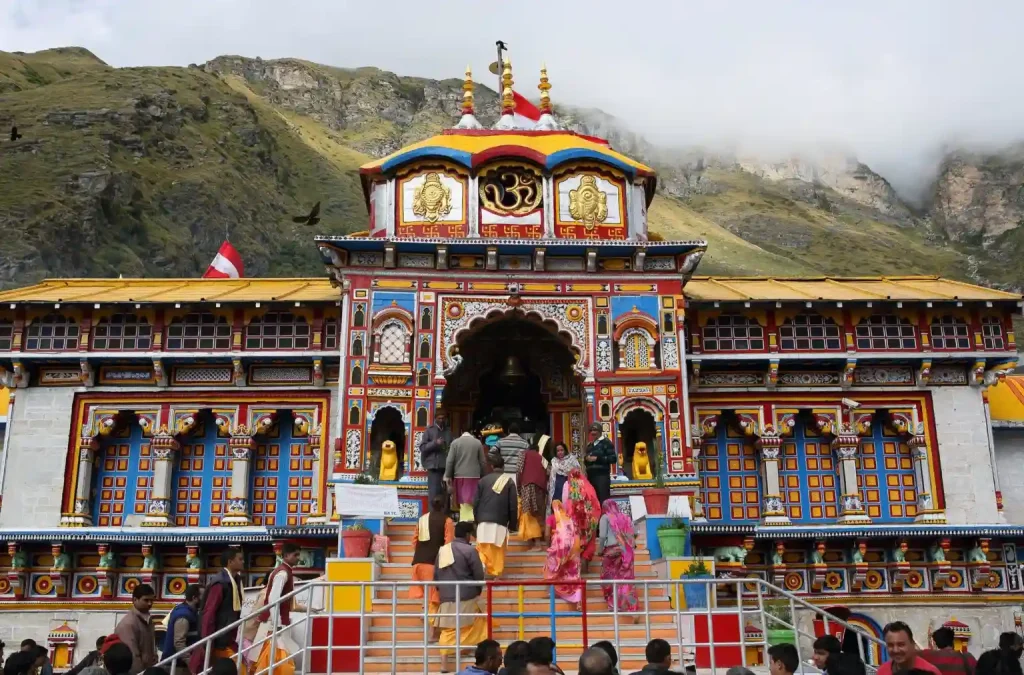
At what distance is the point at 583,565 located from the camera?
16812 millimetres

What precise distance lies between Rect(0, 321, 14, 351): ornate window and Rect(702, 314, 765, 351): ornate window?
15904 millimetres

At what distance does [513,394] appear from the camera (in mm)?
24484

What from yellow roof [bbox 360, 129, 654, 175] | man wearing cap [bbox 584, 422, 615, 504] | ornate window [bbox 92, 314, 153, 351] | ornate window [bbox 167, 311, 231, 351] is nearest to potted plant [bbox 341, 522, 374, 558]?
man wearing cap [bbox 584, 422, 615, 504]

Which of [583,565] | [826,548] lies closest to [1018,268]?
[826,548]

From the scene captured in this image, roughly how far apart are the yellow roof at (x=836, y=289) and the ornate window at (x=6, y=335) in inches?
612

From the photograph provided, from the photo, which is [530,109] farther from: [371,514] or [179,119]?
[179,119]

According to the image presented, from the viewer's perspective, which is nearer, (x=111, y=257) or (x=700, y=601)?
(x=700, y=601)

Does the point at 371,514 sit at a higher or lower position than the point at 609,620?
higher

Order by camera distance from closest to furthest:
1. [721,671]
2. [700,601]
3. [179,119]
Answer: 1. [721,671]
2. [700,601]
3. [179,119]

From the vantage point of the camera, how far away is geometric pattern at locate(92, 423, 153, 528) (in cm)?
2327

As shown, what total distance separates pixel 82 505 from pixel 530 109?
13957mm

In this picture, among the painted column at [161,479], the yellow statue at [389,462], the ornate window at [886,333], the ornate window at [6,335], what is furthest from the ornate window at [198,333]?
the ornate window at [886,333]

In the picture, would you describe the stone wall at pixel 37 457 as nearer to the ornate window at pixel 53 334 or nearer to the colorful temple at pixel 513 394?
the colorful temple at pixel 513 394

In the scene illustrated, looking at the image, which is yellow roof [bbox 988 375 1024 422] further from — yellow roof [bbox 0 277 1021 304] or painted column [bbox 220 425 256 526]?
painted column [bbox 220 425 256 526]
